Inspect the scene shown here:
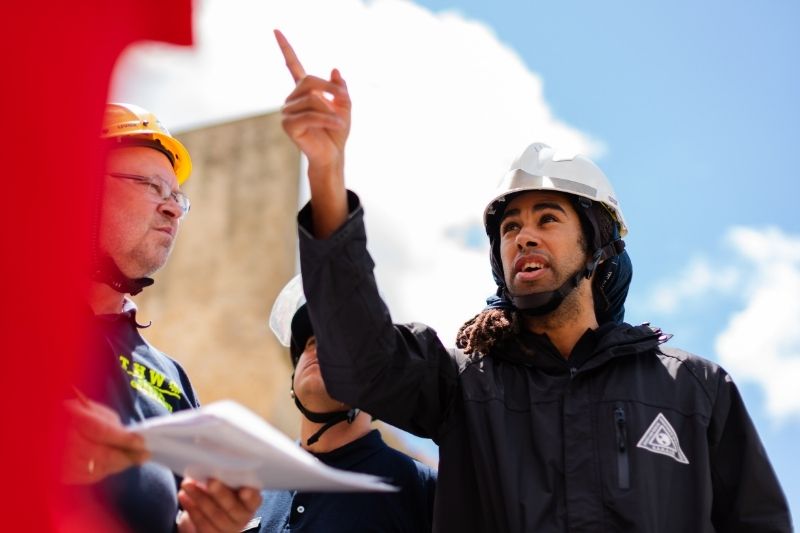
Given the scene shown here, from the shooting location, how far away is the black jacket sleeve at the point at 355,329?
2.40 metres

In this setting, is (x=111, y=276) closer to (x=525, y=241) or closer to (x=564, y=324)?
(x=525, y=241)

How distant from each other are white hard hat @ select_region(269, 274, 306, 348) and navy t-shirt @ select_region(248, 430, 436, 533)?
653 millimetres

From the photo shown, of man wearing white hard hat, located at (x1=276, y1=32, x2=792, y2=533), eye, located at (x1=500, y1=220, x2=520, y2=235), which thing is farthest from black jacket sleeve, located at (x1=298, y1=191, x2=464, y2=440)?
eye, located at (x1=500, y1=220, x2=520, y2=235)

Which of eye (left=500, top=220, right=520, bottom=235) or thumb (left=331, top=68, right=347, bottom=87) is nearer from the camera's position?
thumb (left=331, top=68, right=347, bottom=87)

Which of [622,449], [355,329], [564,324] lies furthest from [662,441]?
[355,329]

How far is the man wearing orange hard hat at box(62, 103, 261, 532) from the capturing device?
6.19 ft

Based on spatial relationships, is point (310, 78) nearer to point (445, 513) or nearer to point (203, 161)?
point (445, 513)

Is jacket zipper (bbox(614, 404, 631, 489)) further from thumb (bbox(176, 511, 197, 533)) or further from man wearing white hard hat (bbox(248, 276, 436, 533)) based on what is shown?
thumb (bbox(176, 511, 197, 533))

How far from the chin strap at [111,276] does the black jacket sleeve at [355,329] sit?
711mm

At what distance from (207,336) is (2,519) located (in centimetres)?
1038

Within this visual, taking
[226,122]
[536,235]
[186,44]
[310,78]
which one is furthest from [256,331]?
[186,44]

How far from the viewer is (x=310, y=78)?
2334mm

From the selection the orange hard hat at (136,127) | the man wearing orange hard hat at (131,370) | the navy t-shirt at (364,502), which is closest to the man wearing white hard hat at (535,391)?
the navy t-shirt at (364,502)

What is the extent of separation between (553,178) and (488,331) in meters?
0.71
